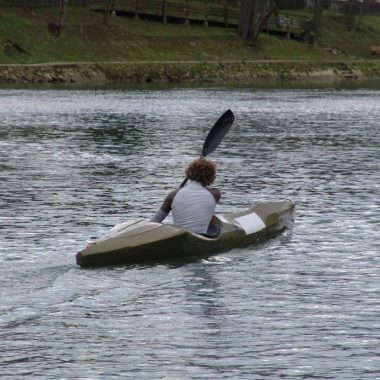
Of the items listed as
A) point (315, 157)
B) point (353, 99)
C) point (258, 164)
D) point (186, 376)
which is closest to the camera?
point (186, 376)

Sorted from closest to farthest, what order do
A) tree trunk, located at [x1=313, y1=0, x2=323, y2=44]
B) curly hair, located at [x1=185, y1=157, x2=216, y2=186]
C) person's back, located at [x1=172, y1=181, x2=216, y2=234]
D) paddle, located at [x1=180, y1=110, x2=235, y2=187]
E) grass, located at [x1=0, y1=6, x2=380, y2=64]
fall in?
1. curly hair, located at [x1=185, y1=157, x2=216, y2=186]
2. person's back, located at [x1=172, y1=181, x2=216, y2=234]
3. paddle, located at [x1=180, y1=110, x2=235, y2=187]
4. grass, located at [x1=0, y1=6, x2=380, y2=64]
5. tree trunk, located at [x1=313, y1=0, x2=323, y2=44]

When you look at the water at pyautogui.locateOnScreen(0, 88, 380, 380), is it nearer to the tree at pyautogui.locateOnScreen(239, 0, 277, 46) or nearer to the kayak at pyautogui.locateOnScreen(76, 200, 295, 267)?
the kayak at pyautogui.locateOnScreen(76, 200, 295, 267)

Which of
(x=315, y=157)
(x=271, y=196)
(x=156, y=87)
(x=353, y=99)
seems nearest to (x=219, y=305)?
(x=271, y=196)

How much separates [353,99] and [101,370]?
55459 millimetres

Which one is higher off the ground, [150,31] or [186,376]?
[186,376]

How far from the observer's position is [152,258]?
728 inches

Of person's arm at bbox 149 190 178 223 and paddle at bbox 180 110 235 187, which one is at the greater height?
paddle at bbox 180 110 235 187

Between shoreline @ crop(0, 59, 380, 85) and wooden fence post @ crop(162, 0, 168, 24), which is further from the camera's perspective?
wooden fence post @ crop(162, 0, 168, 24)

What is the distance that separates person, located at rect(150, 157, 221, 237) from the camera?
62.4 ft

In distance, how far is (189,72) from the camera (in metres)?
86.9

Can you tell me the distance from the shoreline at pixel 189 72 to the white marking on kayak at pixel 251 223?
194 ft

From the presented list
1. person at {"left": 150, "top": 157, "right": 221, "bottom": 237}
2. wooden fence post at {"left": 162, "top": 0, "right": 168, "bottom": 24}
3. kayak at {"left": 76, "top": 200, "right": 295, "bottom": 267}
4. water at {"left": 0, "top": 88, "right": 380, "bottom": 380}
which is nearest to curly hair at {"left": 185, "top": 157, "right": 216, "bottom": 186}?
person at {"left": 150, "top": 157, "right": 221, "bottom": 237}

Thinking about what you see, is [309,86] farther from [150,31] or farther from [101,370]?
[101,370]

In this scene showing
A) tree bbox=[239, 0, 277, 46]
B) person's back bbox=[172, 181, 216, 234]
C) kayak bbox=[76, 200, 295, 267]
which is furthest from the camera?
tree bbox=[239, 0, 277, 46]
